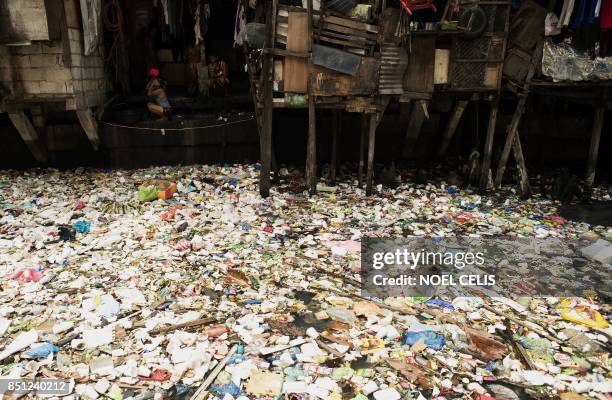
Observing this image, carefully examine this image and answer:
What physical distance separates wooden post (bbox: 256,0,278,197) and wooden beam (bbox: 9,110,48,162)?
15.6 feet

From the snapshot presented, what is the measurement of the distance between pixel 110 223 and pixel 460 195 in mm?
6207

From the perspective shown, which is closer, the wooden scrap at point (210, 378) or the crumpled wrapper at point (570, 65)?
the wooden scrap at point (210, 378)

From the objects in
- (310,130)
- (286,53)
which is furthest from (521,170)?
(286,53)

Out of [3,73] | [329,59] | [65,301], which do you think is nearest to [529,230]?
[329,59]

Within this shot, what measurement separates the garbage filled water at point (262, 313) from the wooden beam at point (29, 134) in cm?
198

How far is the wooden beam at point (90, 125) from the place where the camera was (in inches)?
337

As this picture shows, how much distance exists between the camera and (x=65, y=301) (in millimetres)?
4770

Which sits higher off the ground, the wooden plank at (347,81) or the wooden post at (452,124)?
the wooden plank at (347,81)

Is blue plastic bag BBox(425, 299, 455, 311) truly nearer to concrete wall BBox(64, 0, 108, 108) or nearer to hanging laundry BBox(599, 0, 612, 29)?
hanging laundry BBox(599, 0, 612, 29)

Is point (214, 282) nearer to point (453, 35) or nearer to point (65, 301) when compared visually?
point (65, 301)

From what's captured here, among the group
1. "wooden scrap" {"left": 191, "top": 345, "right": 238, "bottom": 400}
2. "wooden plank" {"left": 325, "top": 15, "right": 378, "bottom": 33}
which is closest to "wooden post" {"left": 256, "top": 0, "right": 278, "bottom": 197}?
"wooden plank" {"left": 325, "top": 15, "right": 378, "bottom": 33}

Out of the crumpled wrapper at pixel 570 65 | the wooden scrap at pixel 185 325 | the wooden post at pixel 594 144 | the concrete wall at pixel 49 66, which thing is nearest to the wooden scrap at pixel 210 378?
the wooden scrap at pixel 185 325

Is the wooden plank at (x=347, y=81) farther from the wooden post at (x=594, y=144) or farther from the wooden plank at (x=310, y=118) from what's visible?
the wooden post at (x=594, y=144)

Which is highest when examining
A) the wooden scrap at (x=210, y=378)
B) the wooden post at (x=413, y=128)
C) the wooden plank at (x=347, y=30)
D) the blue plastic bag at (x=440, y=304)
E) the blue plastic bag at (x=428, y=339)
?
the wooden plank at (x=347, y=30)
